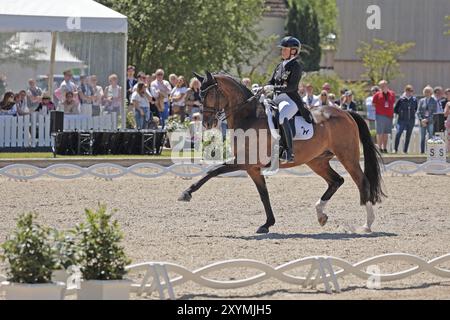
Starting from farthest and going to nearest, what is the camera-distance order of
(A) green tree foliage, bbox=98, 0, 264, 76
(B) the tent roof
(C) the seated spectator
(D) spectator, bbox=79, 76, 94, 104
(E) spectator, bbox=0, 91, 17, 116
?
(A) green tree foliage, bbox=98, 0, 264, 76 < (D) spectator, bbox=79, 76, 94, 104 < (C) the seated spectator < (E) spectator, bbox=0, 91, 17, 116 < (B) the tent roof

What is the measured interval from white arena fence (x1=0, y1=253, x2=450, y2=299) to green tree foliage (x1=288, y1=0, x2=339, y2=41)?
55888 mm

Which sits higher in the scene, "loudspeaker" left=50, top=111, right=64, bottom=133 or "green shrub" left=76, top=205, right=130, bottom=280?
"loudspeaker" left=50, top=111, right=64, bottom=133

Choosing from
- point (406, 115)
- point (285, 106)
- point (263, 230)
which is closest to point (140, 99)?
point (406, 115)

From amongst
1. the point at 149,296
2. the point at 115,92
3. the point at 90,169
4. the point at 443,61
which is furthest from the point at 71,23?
the point at 443,61

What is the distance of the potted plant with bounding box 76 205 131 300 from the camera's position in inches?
345

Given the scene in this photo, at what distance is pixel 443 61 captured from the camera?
220 ft

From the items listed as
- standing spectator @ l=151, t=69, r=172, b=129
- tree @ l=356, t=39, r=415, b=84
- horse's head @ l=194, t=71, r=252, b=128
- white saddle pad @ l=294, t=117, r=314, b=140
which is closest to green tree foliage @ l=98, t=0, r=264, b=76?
standing spectator @ l=151, t=69, r=172, b=129

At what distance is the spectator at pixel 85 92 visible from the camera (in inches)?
1082

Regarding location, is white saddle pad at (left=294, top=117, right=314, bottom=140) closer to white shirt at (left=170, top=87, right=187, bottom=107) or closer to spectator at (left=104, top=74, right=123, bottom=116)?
spectator at (left=104, top=74, right=123, bottom=116)

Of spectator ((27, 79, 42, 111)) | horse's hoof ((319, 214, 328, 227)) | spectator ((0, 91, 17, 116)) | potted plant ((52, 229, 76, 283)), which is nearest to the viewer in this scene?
potted plant ((52, 229, 76, 283))

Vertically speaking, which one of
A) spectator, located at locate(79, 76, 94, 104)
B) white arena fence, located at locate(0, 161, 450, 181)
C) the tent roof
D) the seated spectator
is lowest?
white arena fence, located at locate(0, 161, 450, 181)

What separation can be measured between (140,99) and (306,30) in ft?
123

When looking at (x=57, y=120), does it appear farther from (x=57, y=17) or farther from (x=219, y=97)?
(x=219, y=97)
